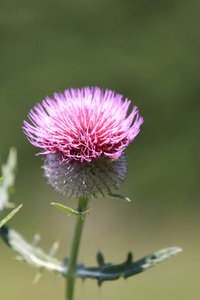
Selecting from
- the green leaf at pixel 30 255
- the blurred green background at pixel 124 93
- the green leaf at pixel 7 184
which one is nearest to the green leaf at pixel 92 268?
the green leaf at pixel 30 255

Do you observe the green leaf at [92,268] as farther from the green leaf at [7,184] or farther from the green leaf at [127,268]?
the green leaf at [7,184]

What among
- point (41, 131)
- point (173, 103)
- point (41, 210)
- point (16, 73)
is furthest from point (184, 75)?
point (41, 131)

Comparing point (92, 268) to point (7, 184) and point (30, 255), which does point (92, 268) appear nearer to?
point (30, 255)

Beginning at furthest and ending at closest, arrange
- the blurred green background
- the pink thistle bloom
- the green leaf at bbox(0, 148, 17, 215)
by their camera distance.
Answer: the blurred green background → the green leaf at bbox(0, 148, 17, 215) → the pink thistle bloom

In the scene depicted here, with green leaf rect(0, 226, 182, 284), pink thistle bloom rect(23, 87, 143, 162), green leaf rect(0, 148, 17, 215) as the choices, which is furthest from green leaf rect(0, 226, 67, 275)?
pink thistle bloom rect(23, 87, 143, 162)

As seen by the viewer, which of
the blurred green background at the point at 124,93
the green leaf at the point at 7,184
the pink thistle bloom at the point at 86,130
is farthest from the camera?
the blurred green background at the point at 124,93

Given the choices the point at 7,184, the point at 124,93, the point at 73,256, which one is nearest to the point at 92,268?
the point at 73,256

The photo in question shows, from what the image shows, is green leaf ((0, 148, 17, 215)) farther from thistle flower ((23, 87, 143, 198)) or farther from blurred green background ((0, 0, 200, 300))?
blurred green background ((0, 0, 200, 300))
